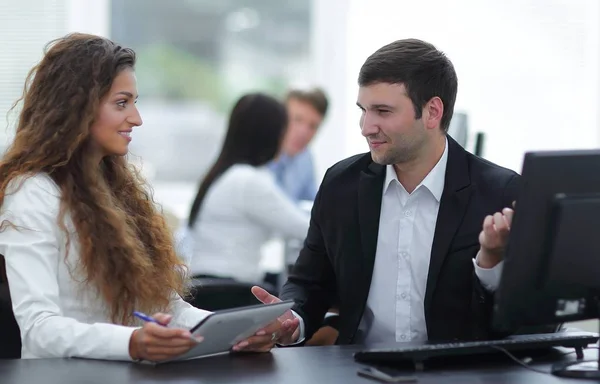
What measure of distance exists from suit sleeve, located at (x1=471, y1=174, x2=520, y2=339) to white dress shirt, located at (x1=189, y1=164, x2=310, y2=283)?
1.70 m

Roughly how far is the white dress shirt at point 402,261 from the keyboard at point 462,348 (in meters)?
0.36

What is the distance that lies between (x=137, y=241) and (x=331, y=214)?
1.81 feet

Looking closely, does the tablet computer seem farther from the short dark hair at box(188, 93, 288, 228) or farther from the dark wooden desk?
the short dark hair at box(188, 93, 288, 228)

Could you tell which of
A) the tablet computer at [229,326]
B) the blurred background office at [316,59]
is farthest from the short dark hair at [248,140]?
the tablet computer at [229,326]

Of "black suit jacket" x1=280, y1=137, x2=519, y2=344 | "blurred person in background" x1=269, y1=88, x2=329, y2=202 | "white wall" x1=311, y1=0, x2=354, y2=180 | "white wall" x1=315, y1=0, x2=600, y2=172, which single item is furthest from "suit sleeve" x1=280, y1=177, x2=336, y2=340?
"white wall" x1=311, y1=0, x2=354, y2=180

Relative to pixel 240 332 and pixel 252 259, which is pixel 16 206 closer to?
pixel 240 332

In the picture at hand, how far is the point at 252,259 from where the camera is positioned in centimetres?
395

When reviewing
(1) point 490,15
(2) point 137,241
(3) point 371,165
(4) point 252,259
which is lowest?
(4) point 252,259

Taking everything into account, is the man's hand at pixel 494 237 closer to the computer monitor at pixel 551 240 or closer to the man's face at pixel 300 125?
the computer monitor at pixel 551 240

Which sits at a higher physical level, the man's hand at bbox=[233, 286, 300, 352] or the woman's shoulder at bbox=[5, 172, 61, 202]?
the woman's shoulder at bbox=[5, 172, 61, 202]

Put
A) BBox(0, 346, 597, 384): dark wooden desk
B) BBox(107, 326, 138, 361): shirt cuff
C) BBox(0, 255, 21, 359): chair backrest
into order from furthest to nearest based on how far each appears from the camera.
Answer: BBox(0, 255, 21, 359): chair backrest, BBox(107, 326, 138, 361): shirt cuff, BBox(0, 346, 597, 384): dark wooden desk

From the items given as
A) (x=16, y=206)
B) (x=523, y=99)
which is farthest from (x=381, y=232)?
(x=523, y=99)

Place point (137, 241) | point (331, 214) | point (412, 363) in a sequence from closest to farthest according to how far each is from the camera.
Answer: point (412, 363), point (137, 241), point (331, 214)

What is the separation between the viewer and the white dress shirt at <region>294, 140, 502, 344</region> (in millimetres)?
2271
